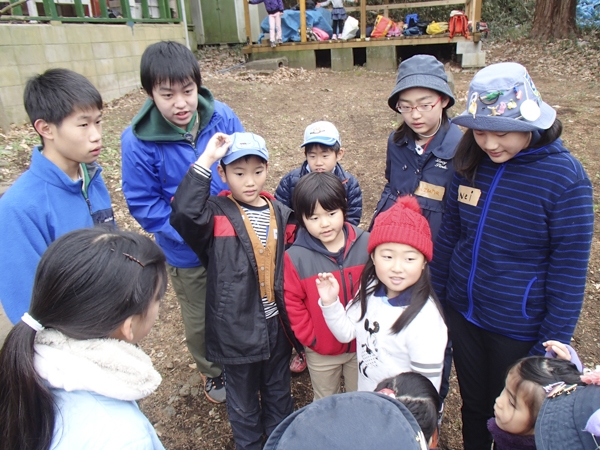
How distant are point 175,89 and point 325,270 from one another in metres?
1.16

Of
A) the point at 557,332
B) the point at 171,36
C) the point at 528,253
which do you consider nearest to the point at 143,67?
the point at 528,253

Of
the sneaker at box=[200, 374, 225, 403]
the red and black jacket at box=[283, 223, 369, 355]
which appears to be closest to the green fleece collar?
the red and black jacket at box=[283, 223, 369, 355]

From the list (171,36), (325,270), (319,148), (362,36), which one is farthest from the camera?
(362,36)

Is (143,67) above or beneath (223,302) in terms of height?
above

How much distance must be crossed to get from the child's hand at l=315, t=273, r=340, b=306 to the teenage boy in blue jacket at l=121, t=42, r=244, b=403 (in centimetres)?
86

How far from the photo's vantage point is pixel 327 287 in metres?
1.88

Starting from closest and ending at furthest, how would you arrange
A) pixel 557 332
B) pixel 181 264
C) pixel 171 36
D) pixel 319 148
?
pixel 557 332
pixel 181 264
pixel 319 148
pixel 171 36

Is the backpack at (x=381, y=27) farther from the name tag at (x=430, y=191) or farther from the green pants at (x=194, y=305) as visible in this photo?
the green pants at (x=194, y=305)

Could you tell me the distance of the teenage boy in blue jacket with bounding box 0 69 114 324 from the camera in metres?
1.66

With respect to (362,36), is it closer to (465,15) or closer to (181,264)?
(465,15)

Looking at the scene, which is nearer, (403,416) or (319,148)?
(403,416)

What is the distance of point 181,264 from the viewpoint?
2477 mm

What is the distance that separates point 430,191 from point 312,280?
0.78 m

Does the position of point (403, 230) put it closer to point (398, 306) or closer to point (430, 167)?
point (398, 306)
